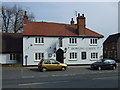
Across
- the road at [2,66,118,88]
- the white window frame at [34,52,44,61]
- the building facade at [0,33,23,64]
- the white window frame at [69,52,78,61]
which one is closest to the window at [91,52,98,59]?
the white window frame at [69,52,78,61]

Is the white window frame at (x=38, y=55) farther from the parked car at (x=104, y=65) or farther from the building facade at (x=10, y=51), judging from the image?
the parked car at (x=104, y=65)

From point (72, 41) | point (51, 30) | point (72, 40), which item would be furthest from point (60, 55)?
point (51, 30)

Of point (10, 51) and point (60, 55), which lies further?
point (10, 51)

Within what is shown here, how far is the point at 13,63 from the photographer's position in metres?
32.8

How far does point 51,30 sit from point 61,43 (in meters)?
3.17

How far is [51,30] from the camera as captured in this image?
33688 millimetres

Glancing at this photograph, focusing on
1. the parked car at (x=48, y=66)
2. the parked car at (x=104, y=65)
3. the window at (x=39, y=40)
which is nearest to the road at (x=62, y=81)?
the parked car at (x=48, y=66)

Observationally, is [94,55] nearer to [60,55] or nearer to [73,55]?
[73,55]

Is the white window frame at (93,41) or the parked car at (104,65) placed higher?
the white window frame at (93,41)

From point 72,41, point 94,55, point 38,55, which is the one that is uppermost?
point 72,41

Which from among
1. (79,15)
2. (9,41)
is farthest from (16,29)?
(79,15)

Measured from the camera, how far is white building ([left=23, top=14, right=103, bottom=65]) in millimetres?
31219

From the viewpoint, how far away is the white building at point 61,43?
102 ft

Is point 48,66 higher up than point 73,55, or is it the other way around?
point 73,55
